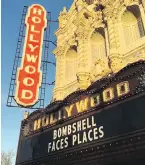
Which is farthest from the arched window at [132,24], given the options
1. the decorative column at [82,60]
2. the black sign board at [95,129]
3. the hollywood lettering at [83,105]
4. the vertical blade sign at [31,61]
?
A: the black sign board at [95,129]

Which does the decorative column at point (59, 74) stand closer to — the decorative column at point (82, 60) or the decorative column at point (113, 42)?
the decorative column at point (82, 60)

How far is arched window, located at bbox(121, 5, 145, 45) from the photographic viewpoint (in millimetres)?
13828

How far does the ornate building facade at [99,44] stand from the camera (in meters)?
13.3

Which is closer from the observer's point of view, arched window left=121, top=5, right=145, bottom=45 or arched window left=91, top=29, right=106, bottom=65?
arched window left=121, top=5, right=145, bottom=45

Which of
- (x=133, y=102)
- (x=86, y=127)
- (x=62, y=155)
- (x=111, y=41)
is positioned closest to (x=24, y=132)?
(x=62, y=155)

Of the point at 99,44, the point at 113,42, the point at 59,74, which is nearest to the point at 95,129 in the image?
the point at 113,42

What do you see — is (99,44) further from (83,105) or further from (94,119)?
(94,119)

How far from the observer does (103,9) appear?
16.2 metres

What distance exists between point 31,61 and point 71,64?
Result: 158 inches

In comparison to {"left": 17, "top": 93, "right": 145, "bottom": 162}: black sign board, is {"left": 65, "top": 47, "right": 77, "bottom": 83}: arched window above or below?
above

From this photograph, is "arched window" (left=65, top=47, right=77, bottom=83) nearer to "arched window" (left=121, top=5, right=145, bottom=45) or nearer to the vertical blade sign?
the vertical blade sign

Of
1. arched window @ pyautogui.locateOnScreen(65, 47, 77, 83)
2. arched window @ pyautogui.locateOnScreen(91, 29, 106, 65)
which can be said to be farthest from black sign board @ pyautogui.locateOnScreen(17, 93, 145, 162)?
arched window @ pyautogui.locateOnScreen(65, 47, 77, 83)

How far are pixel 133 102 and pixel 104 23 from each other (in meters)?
10.4

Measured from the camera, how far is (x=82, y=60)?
52.6 ft
